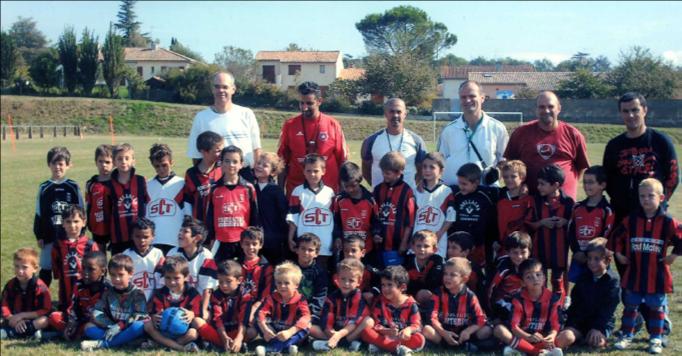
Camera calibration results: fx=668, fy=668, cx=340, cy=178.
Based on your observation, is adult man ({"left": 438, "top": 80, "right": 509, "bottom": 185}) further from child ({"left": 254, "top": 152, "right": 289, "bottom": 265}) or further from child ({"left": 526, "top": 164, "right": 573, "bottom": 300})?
child ({"left": 254, "top": 152, "right": 289, "bottom": 265})

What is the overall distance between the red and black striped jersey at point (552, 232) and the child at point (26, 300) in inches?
169

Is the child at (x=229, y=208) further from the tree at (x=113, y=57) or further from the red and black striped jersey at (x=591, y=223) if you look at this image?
the tree at (x=113, y=57)

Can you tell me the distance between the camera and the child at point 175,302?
17.6ft

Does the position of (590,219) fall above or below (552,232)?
above

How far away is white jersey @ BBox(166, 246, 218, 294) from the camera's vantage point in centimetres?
565

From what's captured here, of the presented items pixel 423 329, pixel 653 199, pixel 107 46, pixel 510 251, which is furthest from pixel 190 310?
pixel 107 46

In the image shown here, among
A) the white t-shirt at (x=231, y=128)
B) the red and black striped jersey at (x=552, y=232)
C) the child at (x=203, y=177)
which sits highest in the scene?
the white t-shirt at (x=231, y=128)

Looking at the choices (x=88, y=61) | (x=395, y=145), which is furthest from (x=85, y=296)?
(x=88, y=61)

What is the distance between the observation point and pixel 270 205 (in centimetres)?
617

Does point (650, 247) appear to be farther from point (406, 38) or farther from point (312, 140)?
point (406, 38)

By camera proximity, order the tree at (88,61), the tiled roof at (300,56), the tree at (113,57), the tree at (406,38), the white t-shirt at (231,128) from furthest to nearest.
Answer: the tree at (88,61) < the tree at (113,57) < the tree at (406,38) < the tiled roof at (300,56) < the white t-shirt at (231,128)

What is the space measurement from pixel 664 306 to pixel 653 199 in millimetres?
905

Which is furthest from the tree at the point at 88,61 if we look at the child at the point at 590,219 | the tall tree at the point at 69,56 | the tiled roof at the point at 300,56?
the child at the point at 590,219

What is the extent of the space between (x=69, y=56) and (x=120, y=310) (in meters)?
→ 20.3
